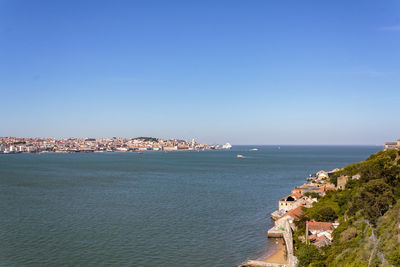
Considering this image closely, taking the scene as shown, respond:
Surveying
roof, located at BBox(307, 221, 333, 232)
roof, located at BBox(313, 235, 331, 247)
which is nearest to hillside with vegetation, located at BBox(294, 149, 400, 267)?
roof, located at BBox(313, 235, 331, 247)

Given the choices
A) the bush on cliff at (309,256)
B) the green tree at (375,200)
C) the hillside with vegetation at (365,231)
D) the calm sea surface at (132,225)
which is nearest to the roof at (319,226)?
the hillside with vegetation at (365,231)

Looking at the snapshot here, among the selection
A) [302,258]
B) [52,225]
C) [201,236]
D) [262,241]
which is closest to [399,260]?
[302,258]

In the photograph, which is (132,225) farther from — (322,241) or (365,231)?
(365,231)

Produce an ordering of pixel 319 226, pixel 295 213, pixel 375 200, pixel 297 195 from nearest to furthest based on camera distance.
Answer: pixel 375 200, pixel 319 226, pixel 295 213, pixel 297 195

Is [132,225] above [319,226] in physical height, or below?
below

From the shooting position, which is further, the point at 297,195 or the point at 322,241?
the point at 297,195

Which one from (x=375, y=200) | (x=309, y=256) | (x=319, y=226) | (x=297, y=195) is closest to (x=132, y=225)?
(x=319, y=226)

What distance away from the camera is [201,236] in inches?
663

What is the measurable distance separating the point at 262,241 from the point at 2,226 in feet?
45.4

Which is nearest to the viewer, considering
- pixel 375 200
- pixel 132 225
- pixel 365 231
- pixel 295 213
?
pixel 365 231

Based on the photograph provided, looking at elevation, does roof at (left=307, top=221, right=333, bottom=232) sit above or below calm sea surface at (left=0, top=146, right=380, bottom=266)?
above

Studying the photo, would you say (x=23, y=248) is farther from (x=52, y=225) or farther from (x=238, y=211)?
(x=238, y=211)

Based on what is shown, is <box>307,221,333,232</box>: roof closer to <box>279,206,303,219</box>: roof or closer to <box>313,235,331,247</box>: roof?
<box>313,235,331,247</box>: roof

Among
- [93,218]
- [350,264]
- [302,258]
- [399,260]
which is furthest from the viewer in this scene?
[93,218]
